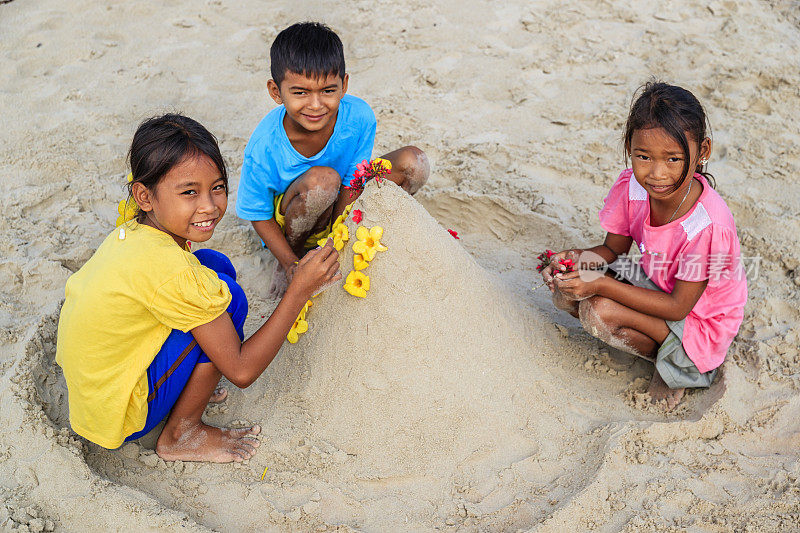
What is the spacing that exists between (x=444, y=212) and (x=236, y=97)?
1513mm

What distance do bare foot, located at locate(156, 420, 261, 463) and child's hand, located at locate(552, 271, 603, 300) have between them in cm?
112

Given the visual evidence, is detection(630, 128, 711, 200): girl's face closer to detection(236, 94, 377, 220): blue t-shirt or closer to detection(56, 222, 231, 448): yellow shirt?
detection(236, 94, 377, 220): blue t-shirt

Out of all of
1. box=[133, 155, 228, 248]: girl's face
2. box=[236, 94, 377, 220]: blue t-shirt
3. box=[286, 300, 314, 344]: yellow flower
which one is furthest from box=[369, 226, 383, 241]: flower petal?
box=[236, 94, 377, 220]: blue t-shirt

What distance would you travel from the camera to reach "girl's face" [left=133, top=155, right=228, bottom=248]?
1.78 m

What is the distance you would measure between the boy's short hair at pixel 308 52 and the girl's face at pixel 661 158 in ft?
3.55

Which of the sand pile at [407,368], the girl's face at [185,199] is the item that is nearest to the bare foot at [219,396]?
the sand pile at [407,368]

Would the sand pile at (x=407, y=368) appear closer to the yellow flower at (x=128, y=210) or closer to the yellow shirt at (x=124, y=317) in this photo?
the yellow shirt at (x=124, y=317)

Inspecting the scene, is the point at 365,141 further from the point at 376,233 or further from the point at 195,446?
the point at 195,446

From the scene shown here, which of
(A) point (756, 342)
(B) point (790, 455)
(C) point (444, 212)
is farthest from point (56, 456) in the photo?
(A) point (756, 342)

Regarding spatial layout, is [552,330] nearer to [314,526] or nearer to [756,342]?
[756,342]

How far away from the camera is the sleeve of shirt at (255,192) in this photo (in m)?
2.57

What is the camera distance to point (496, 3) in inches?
174

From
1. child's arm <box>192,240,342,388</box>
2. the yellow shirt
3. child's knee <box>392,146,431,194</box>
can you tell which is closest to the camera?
the yellow shirt

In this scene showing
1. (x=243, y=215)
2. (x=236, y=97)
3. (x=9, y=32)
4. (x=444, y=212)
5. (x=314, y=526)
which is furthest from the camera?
(x=9, y=32)
